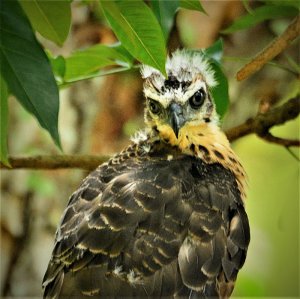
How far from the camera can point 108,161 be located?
2229mm

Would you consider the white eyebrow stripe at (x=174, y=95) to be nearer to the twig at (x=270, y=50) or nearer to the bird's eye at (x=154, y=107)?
the bird's eye at (x=154, y=107)

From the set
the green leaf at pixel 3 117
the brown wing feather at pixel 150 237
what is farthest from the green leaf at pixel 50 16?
the brown wing feather at pixel 150 237

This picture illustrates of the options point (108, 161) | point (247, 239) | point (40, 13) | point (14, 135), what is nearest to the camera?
point (40, 13)

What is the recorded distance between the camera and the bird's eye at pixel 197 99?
7.35 feet

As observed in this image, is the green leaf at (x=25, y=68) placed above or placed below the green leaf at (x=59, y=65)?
above

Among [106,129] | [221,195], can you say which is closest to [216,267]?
[221,195]

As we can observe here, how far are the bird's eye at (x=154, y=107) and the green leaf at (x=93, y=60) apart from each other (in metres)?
0.27

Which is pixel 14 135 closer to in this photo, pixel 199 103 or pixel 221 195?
pixel 199 103

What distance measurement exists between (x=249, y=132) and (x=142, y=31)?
43.6 inches

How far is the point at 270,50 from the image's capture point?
1839 mm

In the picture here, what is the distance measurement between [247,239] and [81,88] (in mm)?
1612

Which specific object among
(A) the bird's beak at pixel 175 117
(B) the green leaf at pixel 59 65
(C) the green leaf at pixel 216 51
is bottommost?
(A) the bird's beak at pixel 175 117

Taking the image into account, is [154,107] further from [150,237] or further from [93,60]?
[150,237]

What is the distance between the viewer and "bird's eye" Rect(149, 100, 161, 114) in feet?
7.33
